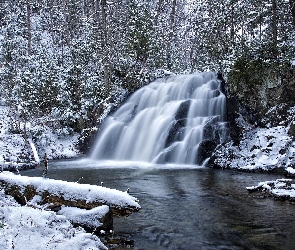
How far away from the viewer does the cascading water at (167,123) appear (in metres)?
15.8

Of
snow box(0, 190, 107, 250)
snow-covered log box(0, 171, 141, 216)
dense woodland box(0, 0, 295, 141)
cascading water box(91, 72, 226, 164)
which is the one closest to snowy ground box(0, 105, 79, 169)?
dense woodland box(0, 0, 295, 141)

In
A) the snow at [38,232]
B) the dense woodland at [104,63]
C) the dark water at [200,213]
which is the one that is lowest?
the dark water at [200,213]

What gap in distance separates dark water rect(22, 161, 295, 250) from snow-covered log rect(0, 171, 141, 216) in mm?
715

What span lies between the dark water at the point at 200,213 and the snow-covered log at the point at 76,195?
2.35 ft

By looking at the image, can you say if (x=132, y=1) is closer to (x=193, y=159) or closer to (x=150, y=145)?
(x=150, y=145)

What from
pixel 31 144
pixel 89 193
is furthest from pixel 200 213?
pixel 31 144

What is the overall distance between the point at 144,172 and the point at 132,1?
1488 cm

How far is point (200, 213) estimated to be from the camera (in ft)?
25.6

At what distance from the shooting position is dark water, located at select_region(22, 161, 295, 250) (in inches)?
236

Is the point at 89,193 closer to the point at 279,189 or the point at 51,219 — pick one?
the point at 51,219

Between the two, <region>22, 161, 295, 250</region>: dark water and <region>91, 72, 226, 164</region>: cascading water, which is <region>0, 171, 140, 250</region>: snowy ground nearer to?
<region>22, 161, 295, 250</region>: dark water

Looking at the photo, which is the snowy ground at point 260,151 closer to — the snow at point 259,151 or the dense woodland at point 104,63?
the snow at point 259,151

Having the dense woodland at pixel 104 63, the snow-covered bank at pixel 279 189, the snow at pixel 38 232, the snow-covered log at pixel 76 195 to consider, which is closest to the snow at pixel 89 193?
the snow-covered log at pixel 76 195

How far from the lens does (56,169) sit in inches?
567
